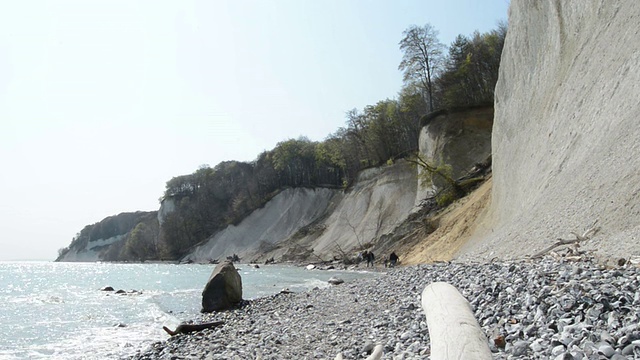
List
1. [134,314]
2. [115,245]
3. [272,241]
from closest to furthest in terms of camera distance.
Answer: [134,314]
[272,241]
[115,245]

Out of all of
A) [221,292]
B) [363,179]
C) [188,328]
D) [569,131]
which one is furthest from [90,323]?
[363,179]

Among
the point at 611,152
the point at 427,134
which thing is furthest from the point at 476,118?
the point at 611,152

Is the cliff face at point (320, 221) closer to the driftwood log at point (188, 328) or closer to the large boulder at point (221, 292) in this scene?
the large boulder at point (221, 292)

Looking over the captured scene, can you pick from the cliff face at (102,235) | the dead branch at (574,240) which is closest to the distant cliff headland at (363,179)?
the dead branch at (574,240)

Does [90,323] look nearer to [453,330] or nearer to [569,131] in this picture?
[453,330]

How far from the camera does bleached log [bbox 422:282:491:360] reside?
3098 mm

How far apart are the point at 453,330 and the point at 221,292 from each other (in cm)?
1412

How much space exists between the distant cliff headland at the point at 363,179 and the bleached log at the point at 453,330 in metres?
27.8

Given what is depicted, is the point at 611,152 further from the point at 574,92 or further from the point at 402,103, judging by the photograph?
the point at 402,103

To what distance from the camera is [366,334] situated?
7.33 meters

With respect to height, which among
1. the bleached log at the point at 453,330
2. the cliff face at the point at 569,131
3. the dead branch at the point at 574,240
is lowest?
the dead branch at the point at 574,240

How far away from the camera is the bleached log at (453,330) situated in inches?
122

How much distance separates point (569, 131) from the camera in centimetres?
1462

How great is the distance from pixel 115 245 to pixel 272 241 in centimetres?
7519
